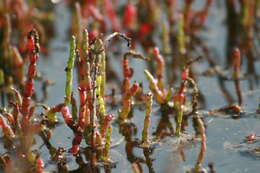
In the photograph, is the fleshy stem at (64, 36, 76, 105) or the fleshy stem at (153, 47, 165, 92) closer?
the fleshy stem at (64, 36, 76, 105)

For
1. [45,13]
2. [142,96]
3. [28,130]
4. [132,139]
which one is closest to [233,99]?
[142,96]

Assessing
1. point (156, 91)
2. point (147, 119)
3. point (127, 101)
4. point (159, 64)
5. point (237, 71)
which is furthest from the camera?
point (237, 71)

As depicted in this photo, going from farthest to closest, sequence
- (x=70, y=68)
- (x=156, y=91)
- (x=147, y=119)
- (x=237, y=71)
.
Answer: (x=237, y=71) → (x=156, y=91) → (x=147, y=119) → (x=70, y=68)

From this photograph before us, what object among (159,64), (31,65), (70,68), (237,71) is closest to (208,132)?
(159,64)

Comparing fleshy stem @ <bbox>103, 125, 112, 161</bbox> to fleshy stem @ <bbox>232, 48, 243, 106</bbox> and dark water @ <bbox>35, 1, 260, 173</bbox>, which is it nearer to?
dark water @ <bbox>35, 1, 260, 173</bbox>

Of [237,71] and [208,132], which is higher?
[237,71]

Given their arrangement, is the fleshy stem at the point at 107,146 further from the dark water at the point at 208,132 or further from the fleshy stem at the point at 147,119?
the fleshy stem at the point at 147,119

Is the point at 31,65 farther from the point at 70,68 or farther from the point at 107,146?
the point at 107,146

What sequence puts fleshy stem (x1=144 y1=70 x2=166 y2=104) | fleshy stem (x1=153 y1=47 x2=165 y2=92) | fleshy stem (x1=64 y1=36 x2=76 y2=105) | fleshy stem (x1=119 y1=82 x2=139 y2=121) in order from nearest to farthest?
1. fleshy stem (x1=64 y1=36 x2=76 y2=105)
2. fleshy stem (x1=119 y1=82 x2=139 y2=121)
3. fleshy stem (x1=144 y1=70 x2=166 y2=104)
4. fleshy stem (x1=153 y1=47 x2=165 y2=92)

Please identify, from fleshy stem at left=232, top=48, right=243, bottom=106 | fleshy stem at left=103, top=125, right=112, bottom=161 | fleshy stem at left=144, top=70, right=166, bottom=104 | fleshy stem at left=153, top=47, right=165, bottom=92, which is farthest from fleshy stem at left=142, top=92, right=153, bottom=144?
fleshy stem at left=232, top=48, right=243, bottom=106

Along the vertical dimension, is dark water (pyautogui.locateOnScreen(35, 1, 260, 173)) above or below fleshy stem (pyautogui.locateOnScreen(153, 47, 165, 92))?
below

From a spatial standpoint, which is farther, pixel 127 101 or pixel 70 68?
pixel 127 101
